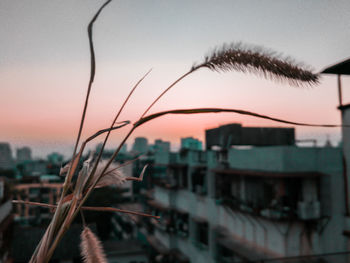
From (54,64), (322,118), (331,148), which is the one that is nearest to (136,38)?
(54,64)

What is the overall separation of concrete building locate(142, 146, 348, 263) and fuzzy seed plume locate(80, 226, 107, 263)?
20.4ft

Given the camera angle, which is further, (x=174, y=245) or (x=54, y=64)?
(x=174, y=245)

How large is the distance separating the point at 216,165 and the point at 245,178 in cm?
220

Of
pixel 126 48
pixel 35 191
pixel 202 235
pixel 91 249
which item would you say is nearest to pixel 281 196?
pixel 202 235

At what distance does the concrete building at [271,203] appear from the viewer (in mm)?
8156

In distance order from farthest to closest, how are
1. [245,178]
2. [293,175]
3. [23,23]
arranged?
[245,178] < [293,175] < [23,23]

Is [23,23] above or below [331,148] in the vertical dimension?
above

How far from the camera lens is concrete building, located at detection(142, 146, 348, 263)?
26.8ft

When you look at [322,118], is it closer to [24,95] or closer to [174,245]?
[24,95]

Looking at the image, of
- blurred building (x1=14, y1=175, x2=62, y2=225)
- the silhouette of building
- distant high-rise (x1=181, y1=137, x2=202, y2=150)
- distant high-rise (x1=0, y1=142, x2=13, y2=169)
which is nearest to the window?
the silhouette of building

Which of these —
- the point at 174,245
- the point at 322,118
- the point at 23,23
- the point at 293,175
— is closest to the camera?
the point at 23,23

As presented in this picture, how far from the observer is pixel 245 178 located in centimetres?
970

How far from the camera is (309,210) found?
→ 25.8 feet

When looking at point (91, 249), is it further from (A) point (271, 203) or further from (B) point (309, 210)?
(A) point (271, 203)
